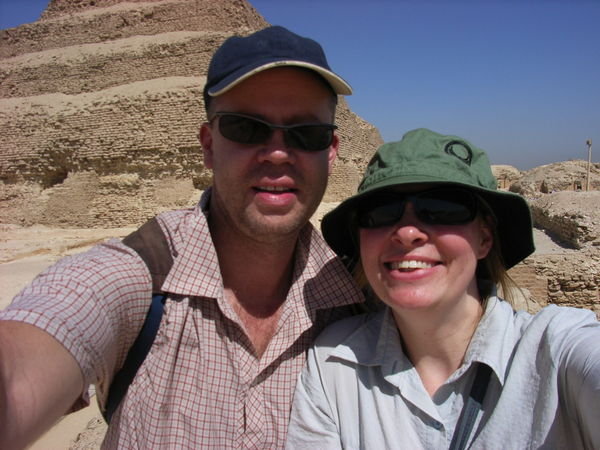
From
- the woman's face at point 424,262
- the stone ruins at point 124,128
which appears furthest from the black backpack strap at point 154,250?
the stone ruins at point 124,128

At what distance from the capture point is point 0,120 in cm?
2034

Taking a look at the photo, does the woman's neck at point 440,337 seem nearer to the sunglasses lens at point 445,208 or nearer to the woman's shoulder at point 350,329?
the woman's shoulder at point 350,329

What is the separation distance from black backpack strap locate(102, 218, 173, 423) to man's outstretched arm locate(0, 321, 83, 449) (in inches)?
8.6

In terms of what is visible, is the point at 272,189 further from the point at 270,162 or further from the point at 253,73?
the point at 253,73

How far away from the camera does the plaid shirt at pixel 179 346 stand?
4.22ft

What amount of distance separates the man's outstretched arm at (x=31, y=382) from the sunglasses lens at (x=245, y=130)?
3.27ft

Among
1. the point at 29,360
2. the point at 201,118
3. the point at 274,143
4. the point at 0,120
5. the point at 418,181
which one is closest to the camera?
the point at 29,360

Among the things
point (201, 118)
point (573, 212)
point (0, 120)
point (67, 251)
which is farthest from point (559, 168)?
point (0, 120)

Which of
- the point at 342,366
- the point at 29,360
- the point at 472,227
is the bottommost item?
the point at 342,366

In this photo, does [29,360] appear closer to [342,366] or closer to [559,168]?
[342,366]

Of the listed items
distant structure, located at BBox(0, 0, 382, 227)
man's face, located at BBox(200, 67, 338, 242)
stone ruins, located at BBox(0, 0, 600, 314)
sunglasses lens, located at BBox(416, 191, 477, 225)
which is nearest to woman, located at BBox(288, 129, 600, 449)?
sunglasses lens, located at BBox(416, 191, 477, 225)

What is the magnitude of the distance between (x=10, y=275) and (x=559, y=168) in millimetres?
27707

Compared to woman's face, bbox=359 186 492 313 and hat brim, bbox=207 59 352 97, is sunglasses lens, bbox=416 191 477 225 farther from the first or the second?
hat brim, bbox=207 59 352 97

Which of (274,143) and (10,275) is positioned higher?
(274,143)
